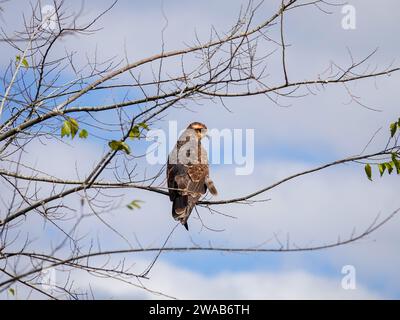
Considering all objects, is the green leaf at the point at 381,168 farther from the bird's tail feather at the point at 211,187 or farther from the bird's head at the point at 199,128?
the bird's head at the point at 199,128

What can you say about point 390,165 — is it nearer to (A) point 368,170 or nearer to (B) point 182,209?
(A) point 368,170

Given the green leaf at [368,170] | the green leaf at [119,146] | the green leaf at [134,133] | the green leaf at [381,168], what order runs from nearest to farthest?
the green leaf at [119,146]
the green leaf at [134,133]
the green leaf at [381,168]
the green leaf at [368,170]

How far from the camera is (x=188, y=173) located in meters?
9.30

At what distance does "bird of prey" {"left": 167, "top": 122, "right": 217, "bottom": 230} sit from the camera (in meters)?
8.75

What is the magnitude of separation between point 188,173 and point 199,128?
38.7 inches

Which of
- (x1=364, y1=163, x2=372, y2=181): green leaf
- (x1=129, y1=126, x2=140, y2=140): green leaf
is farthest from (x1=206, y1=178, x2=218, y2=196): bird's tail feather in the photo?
(x1=129, y1=126, x2=140, y2=140): green leaf

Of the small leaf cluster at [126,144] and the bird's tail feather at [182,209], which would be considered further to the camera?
the bird's tail feather at [182,209]

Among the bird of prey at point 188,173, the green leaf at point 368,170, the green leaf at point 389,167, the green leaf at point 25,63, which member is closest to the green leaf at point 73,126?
the green leaf at point 25,63

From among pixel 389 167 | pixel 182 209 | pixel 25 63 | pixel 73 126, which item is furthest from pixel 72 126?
pixel 389 167

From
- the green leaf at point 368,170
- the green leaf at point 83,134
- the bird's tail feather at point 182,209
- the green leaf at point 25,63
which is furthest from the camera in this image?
the bird's tail feather at point 182,209

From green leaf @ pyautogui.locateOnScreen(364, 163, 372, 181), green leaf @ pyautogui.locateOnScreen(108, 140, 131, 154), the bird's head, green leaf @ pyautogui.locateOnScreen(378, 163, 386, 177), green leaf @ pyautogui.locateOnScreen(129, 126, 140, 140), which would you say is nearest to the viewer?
green leaf @ pyautogui.locateOnScreen(108, 140, 131, 154)

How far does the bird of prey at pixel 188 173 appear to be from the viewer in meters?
8.75

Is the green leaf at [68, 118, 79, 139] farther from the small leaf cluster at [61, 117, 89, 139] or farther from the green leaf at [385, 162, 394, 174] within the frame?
the green leaf at [385, 162, 394, 174]

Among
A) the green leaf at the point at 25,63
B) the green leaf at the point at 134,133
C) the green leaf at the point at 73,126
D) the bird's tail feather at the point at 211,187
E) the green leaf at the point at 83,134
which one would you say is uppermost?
the green leaf at the point at 25,63
